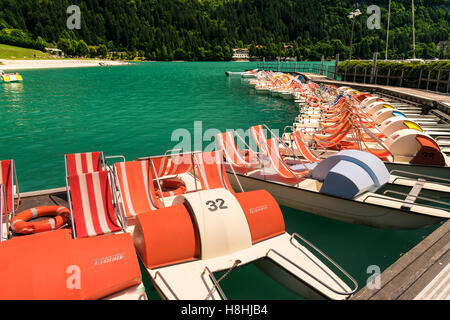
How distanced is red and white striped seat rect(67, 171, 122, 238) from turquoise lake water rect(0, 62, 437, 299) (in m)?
2.50

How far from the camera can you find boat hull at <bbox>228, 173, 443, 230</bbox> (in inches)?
253

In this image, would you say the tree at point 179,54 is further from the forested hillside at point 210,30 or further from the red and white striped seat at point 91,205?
the red and white striped seat at point 91,205

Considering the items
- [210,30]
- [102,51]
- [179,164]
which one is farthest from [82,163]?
[210,30]

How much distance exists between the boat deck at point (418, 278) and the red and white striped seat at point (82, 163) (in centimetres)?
623

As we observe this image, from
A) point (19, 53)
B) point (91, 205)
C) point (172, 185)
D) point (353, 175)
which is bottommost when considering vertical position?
point (172, 185)

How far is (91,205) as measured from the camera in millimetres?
5840

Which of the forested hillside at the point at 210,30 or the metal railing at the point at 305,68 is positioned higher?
the forested hillside at the point at 210,30

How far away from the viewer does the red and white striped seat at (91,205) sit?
5609mm

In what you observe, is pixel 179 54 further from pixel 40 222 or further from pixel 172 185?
pixel 40 222

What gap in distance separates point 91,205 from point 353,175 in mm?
5551

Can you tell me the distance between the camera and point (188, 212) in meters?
4.88

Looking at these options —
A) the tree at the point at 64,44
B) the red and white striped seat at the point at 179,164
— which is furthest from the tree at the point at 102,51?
the red and white striped seat at the point at 179,164
